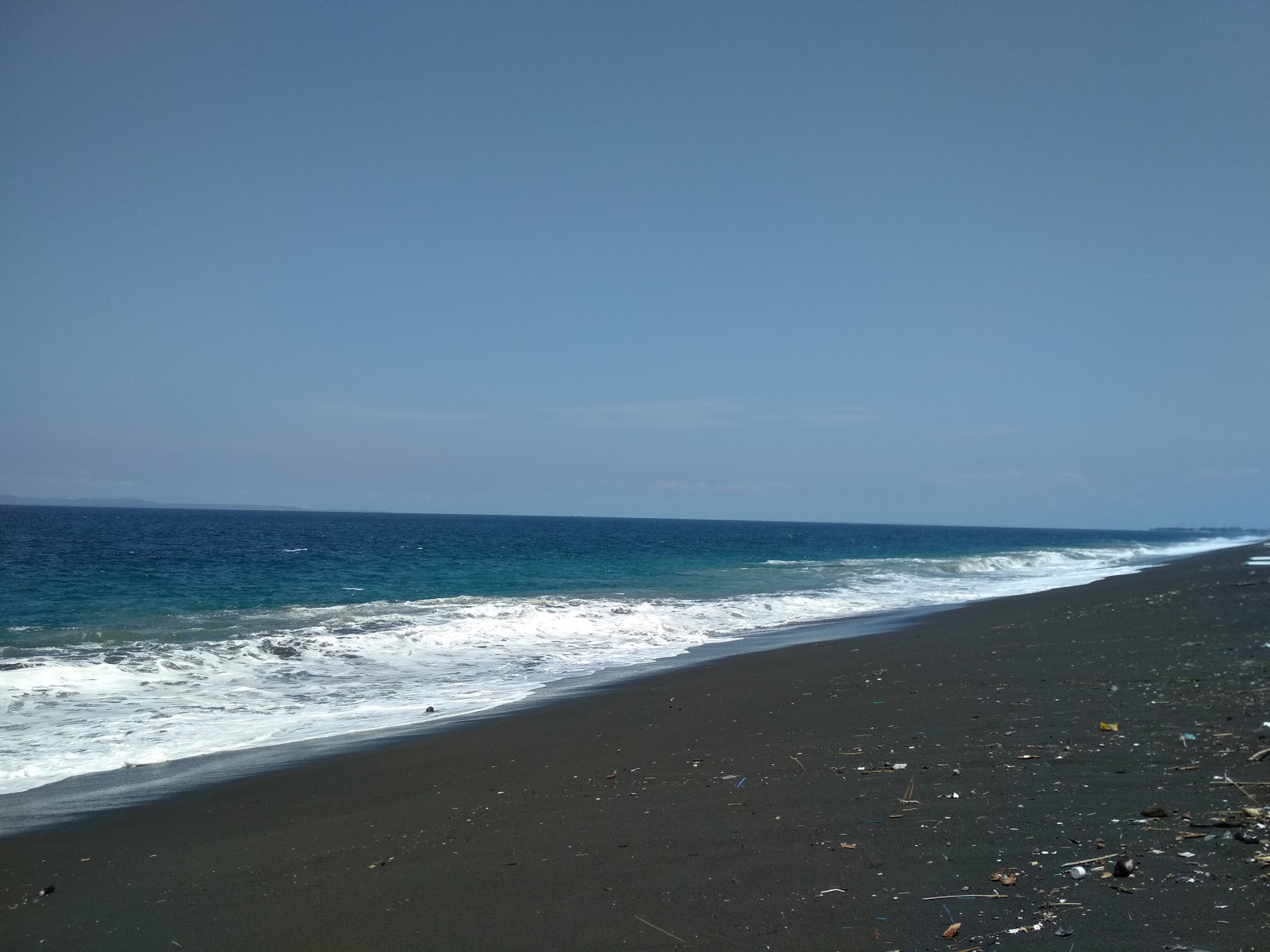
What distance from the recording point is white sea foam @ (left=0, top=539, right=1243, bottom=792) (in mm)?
9859

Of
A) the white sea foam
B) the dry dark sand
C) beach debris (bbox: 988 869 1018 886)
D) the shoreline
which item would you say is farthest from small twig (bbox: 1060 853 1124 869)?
the white sea foam

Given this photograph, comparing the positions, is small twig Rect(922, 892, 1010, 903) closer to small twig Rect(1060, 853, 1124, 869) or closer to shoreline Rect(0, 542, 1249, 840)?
small twig Rect(1060, 853, 1124, 869)

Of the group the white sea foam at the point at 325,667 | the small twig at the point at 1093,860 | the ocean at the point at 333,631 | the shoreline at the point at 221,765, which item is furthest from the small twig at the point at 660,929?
the white sea foam at the point at 325,667

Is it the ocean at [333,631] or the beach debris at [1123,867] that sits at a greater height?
the beach debris at [1123,867]

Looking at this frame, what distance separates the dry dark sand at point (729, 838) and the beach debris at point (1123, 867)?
0.21 feet

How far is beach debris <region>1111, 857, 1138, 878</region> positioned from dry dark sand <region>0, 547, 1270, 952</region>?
63 millimetres

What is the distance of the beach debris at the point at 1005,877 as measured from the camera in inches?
158

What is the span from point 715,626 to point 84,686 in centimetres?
1372

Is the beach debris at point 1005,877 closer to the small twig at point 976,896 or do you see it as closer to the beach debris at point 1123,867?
the small twig at point 976,896

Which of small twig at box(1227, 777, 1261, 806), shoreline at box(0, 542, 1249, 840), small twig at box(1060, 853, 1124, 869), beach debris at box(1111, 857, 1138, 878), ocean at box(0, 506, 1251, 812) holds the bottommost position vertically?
ocean at box(0, 506, 1251, 812)

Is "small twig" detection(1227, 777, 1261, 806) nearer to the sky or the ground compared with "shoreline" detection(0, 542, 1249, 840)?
nearer to the sky

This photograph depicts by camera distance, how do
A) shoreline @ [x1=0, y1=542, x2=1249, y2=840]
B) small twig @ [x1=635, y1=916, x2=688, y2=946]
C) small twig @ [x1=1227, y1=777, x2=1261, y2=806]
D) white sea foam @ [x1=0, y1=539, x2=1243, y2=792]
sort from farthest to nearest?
white sea foam @ [x1=0, y1=539, x2=1243, y2=792] → shoreline @ [x1=0, y1=542, x2=1249, y2=840] → small twig @ [x1=1227, y1=777, x2=1261, y2=806] → small twig @ [x1=635, y1=916, x2=688, y2=946]

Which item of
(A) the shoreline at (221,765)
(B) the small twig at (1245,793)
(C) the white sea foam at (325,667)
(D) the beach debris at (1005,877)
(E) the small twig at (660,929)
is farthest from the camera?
(C) the white sea foam at (325,667)

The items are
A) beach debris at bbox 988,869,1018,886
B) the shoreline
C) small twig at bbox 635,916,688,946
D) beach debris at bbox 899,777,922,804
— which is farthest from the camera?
the shoreline
